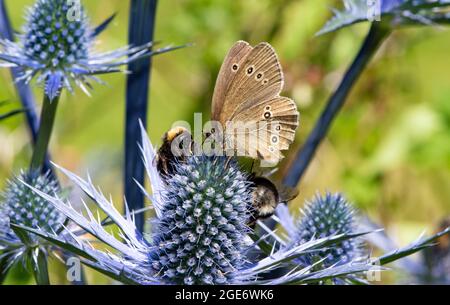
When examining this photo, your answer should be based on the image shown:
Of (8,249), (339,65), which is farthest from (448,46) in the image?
(8,249)

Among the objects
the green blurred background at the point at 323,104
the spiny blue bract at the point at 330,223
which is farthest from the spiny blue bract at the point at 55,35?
the green blurred background at the point at 323,104

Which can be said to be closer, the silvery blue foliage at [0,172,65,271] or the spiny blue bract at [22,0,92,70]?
the silvery blue foliage at [0,172,65,271]

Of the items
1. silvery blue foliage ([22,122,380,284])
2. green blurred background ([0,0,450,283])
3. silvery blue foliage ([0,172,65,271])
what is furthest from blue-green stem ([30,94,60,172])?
green blurred background ([0,0,450,283])

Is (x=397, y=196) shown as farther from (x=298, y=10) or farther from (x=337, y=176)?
(x=298, y=10)

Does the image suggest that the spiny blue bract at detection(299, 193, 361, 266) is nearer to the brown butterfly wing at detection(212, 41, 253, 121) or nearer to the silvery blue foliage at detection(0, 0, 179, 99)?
the brown butterfly wing at detection(212, 41, 253, 121)

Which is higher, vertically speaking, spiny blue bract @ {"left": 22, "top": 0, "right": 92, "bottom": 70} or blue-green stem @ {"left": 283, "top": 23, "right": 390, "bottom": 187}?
spiny blue bract @ {"left": 22, "top": 0, "right": 92, "bottom": 70}

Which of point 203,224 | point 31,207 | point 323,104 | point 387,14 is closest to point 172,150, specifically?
point 203,224

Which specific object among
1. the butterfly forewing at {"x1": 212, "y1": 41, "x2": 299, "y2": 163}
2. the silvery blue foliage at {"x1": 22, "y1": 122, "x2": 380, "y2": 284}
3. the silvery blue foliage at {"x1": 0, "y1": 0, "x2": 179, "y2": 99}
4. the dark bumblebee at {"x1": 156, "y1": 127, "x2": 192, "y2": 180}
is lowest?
Result: the silvery blue foliage at {"x1": 22, "y1": 122, "x2": 380, "y2": 284}

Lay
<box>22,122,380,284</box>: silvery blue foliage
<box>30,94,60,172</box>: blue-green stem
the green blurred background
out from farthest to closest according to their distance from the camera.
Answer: the green blurred background < <box>30,94,60,172</box>: blue-green stem < <box>22,122,380,284</box>: silvery blue foliage

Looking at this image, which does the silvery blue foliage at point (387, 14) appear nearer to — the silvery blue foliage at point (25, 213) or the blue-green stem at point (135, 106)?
the blue-green stem at point (135, 106)
